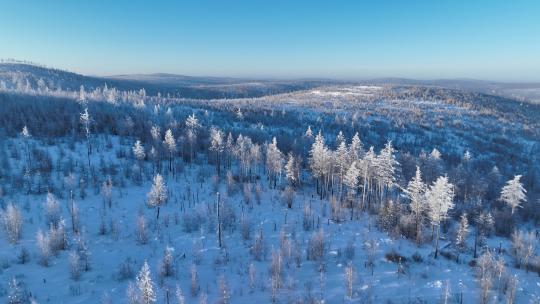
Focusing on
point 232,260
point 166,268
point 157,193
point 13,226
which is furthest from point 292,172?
point 13,226

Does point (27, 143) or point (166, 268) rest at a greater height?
point (27, 143)

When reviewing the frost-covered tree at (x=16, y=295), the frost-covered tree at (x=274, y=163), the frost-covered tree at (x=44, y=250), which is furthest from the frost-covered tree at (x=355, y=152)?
the frost-covered tree at (x=16, y=295)

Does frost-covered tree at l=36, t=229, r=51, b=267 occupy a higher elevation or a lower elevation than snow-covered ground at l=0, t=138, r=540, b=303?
higher

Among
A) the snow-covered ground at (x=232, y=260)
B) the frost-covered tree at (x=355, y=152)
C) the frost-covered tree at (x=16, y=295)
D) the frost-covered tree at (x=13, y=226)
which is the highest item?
the frost-covered tree at (x=355, y=152)

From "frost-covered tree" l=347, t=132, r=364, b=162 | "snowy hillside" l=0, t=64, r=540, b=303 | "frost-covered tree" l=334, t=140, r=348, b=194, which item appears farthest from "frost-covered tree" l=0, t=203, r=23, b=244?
"frost-covered tree" l=347, t=132, r=364, b=162

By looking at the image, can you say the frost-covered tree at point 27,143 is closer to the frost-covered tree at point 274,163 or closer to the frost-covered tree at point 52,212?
the frost-covered tree at point 52,212

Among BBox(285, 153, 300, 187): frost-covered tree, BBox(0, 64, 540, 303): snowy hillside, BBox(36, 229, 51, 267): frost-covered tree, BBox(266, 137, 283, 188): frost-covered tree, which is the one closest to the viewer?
BBox(0, 64, 540, 303): snowy hillside

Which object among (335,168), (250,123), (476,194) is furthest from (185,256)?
(250,123)

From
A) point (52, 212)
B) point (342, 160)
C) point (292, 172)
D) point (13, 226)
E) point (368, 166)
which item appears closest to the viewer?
point (13, 226)

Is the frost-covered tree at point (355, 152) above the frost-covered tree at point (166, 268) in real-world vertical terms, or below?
above

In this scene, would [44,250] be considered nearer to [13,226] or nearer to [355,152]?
[13,226]

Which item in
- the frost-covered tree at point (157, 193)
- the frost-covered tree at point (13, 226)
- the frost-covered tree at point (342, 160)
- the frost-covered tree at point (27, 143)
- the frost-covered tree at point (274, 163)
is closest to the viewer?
the frost-covered tree at point (13, 226)

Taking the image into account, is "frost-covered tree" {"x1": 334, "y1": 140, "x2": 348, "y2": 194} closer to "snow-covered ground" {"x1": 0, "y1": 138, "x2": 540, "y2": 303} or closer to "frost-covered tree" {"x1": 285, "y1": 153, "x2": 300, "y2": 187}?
"frost-covered tree" {"x1": 285, "y1": 153, "x2": 300, "y2": 187}
